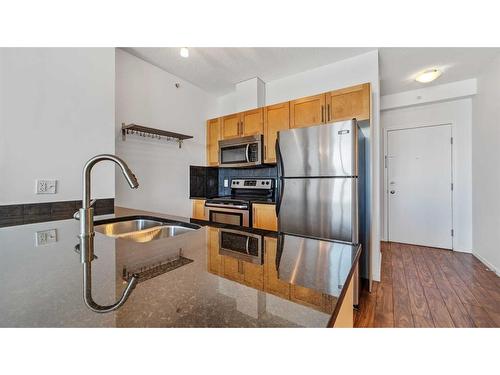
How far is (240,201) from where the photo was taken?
2.68 metres

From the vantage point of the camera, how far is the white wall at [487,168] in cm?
249

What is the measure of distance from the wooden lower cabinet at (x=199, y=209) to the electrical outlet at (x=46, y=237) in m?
2.01

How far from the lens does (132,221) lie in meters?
1.46

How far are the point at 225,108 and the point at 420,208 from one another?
142 inches

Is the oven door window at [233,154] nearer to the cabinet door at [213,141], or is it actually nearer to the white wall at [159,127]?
the cabinet door at [213,141]

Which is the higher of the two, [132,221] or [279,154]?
[279,154]

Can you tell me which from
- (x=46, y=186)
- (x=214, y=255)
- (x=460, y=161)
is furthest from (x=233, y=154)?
(x=460, y=161)

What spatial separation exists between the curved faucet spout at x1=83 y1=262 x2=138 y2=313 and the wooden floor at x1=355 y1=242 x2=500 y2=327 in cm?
174

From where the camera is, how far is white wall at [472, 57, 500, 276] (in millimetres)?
2494

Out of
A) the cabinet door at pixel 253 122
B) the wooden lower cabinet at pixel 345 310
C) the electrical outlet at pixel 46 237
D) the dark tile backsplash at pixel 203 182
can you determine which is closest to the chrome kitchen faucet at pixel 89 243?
the electrical outlet at pixel 46 237

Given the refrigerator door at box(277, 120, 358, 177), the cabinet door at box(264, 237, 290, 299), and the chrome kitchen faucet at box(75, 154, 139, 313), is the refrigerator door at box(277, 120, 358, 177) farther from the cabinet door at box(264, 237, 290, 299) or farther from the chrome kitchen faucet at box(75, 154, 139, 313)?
the chrome kitchen faucet at box(75, 154, 139, 313)
